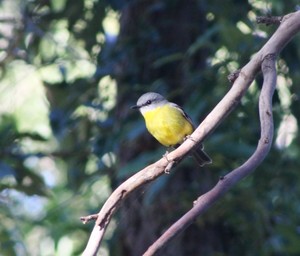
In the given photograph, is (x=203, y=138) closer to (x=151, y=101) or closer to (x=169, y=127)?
(x=169, y=127)

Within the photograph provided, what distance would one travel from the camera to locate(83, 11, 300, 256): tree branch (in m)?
2.38

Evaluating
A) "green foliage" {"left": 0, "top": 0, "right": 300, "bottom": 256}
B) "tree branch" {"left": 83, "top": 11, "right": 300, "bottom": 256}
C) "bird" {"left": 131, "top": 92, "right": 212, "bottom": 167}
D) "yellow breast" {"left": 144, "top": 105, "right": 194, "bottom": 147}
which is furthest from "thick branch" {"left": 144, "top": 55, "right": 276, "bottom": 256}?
"green foliage" {"left": 0, "top": 0, "right": 300, "bottom": 256}

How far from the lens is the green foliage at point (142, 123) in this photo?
16.5ft

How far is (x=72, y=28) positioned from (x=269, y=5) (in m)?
1.36

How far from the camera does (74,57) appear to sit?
6.03 metres

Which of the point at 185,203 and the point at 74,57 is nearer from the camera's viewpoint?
the point at 185,203

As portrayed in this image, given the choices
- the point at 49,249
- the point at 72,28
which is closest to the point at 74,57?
the point at 72,28

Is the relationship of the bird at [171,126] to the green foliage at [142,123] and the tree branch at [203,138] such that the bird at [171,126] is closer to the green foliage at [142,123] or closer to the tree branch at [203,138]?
the green foliage at [142,123]

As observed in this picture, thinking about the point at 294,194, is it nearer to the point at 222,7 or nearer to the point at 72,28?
the point at 222,7

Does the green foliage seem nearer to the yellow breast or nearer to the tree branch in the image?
the yellow breast

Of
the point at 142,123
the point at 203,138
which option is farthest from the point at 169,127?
the point at 203,138

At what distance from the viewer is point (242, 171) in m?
2.42

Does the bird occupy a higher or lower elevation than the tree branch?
lower

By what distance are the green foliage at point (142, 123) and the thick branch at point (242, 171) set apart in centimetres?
212
